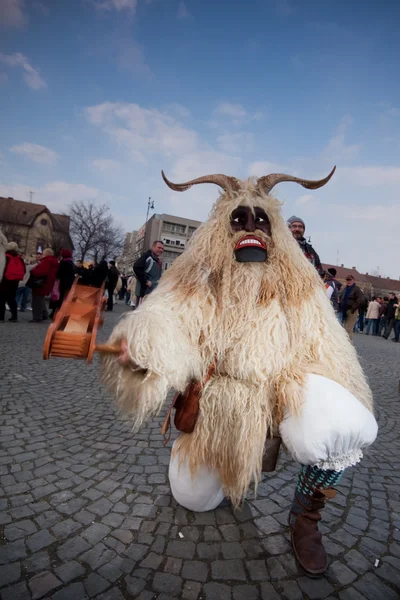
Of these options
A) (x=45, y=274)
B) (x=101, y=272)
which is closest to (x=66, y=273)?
(x=45, y=274)

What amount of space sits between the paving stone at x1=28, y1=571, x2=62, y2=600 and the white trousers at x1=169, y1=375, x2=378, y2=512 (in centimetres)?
115

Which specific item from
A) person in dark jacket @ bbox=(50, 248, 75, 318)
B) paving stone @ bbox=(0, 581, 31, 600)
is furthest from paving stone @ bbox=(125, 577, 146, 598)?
person in dark jacket @ bbox=(50, 248, 75, 318)

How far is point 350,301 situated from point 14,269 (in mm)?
8662

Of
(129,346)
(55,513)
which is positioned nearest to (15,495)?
(55,513)

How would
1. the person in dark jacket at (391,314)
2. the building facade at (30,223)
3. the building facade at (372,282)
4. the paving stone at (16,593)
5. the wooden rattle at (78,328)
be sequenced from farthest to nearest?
the building facade at (372,282), the building facade at (30,223), the person in dark jacket at (391,314), the paving stone at (16,593), the wooden rattle at (78,328)

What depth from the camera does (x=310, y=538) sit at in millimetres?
1603

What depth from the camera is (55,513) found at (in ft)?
5.97

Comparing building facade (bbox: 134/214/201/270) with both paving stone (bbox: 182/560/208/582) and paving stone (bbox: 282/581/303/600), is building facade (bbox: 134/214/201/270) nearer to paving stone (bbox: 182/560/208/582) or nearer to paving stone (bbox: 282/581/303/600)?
paving stone (bbox: 182/560/208/582)

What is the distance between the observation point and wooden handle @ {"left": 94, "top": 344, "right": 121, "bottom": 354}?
124cm

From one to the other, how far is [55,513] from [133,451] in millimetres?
821

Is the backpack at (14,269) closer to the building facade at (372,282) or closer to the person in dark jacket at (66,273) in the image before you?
the person in dark jacket at (66,273)

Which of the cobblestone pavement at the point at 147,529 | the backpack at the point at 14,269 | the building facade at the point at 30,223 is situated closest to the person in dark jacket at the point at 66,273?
the backpack at the point at 14,269

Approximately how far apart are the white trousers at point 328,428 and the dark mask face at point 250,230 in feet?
2.19

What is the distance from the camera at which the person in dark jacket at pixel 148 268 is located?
7032 millimetres
